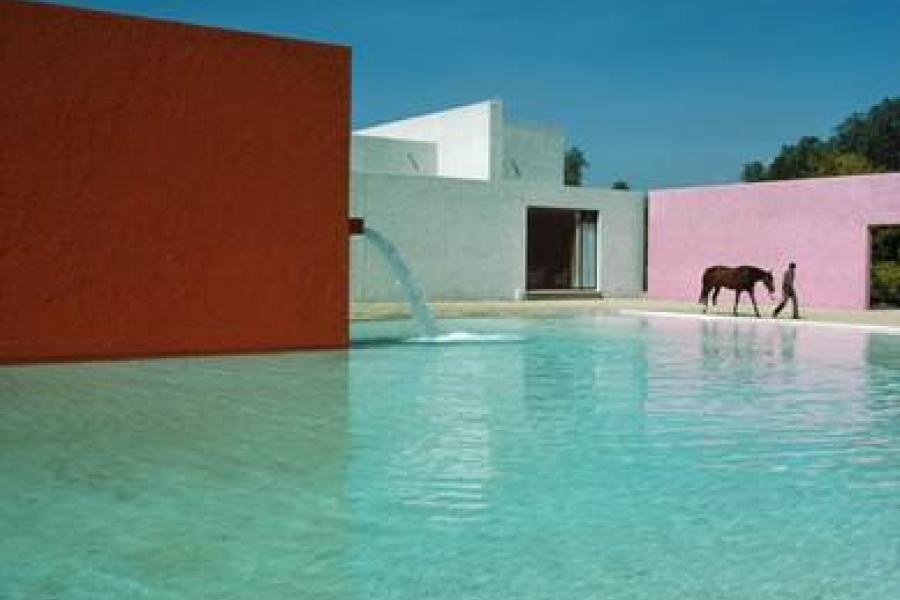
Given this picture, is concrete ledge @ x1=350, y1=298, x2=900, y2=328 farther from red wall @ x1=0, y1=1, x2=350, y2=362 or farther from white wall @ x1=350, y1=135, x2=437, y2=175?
red wall @ x1=0, y1=1, x2=350, y2=362

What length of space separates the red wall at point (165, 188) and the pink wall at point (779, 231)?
14955 millimetres

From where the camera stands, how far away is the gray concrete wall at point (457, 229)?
23.0m

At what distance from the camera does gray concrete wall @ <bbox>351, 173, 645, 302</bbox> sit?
22984mm

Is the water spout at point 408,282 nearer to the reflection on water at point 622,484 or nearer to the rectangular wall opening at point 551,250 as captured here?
the reflection on water at point 622,484

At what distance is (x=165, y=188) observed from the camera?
35.7 ft

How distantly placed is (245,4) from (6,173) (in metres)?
11.7

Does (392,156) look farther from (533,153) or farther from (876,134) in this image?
(876,134)

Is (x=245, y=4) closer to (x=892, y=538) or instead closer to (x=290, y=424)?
(x=290, y=424)

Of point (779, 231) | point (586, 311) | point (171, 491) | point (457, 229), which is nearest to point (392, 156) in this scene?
point (457, 229)

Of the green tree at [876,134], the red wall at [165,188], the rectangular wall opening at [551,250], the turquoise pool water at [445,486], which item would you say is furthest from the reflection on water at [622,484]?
the green tree at [876,134]

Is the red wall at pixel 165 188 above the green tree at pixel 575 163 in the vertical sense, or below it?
below

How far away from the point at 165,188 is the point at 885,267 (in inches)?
778

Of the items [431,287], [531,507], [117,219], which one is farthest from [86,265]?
[431,287]

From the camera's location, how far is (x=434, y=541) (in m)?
3.87
